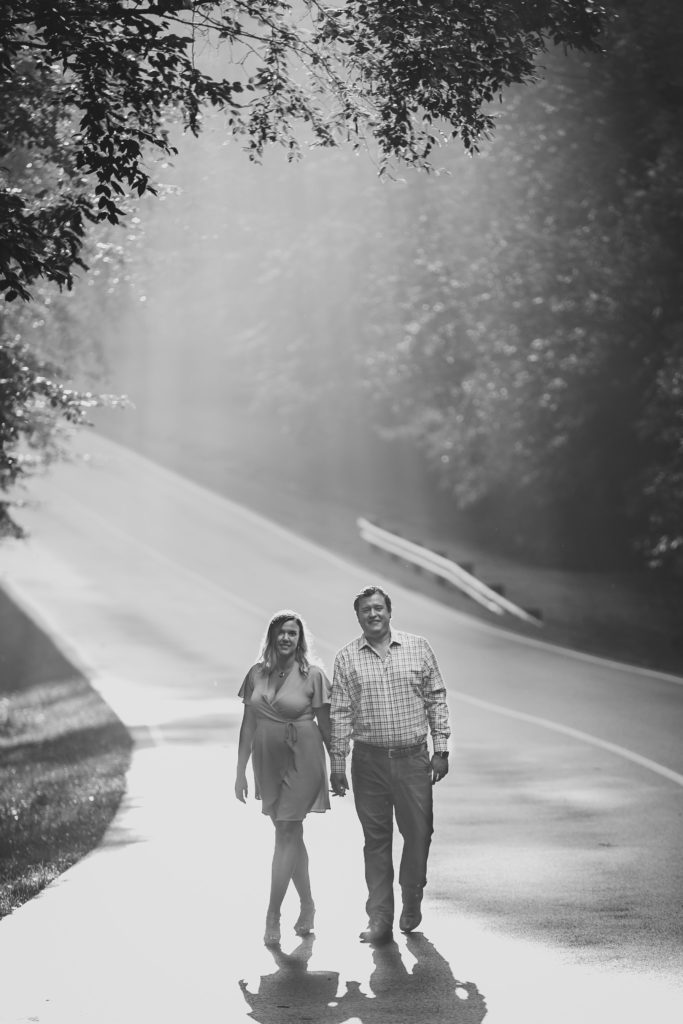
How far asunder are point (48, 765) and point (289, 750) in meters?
8.21

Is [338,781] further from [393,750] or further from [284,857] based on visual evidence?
[284,857]

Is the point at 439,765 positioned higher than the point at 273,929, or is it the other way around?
the point at 439,765

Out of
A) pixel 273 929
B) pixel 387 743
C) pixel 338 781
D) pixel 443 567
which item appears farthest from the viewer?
pixel 443 567

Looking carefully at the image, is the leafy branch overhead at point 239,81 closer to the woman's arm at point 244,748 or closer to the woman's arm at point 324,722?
the woman's arm at point 244,748

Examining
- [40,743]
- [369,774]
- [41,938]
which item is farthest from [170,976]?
[40,743]

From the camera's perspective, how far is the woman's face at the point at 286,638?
29.2 ft

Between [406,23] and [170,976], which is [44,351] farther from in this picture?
[170,976]

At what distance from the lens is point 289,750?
8961 millimetres

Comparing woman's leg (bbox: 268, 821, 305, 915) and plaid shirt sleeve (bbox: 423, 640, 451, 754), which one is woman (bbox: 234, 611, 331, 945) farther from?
plaid shirt sleeve (bbox: 423, 640, 451, 754)

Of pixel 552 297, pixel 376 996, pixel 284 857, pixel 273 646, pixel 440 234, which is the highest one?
pixel 440 234

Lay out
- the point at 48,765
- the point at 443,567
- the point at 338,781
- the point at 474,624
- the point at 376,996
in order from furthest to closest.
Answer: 1. the point at 443,567
2. the point at 474,624
3. the point at 48,765
4. the point at 338,781
5. the point at 376,996

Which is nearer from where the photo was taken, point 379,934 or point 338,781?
point 379,934

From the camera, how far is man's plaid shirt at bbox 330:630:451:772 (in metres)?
8.91

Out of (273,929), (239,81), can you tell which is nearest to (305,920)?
(273,929)
